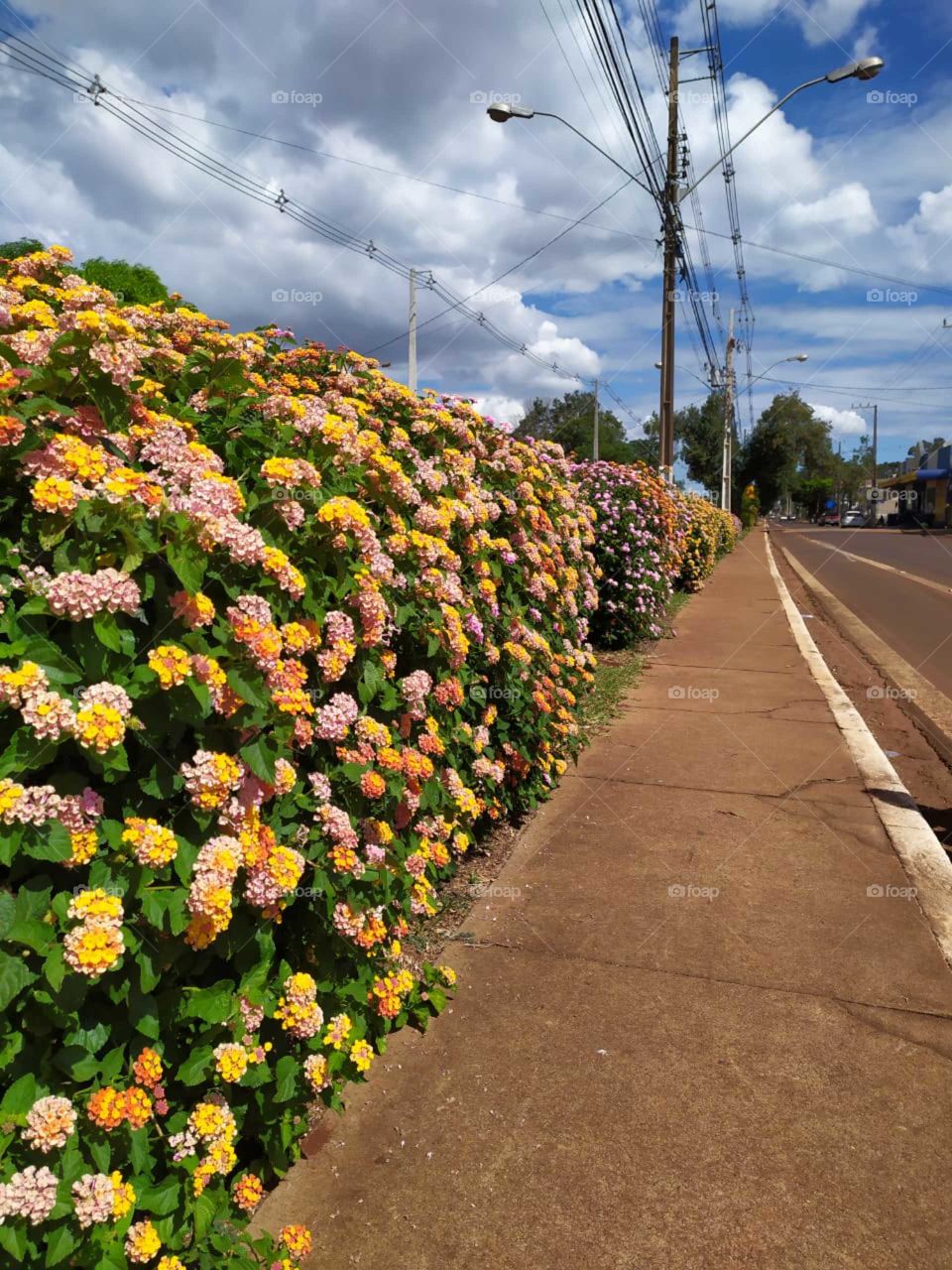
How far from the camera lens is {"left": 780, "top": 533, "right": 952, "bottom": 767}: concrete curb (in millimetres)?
6890

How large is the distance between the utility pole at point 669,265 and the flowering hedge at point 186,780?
46.2 ft

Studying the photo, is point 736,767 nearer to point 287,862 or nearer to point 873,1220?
point 873,1220

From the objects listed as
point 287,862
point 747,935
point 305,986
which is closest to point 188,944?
point 287,862

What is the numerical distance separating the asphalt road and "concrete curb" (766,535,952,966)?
105 inches

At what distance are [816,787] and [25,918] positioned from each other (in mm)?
4526

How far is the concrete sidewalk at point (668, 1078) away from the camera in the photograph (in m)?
2.12

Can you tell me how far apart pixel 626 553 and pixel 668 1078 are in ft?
23.3

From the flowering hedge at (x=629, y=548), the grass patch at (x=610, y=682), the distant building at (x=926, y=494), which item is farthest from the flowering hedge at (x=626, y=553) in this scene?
the distant building at (x=926, y=494)

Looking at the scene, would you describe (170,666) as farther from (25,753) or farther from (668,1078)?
(668,1078)

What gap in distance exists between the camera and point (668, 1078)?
2.63 metres

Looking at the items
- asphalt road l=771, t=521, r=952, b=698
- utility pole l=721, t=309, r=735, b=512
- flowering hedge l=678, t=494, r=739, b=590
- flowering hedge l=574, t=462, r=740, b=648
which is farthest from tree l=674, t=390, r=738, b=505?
flowering hedge l=574, t=462, r=740, b=648

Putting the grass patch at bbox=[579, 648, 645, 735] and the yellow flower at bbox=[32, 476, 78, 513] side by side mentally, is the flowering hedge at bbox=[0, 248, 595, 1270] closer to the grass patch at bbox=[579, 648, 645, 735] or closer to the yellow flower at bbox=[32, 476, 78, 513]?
the yellow flower at bbox=[32, 476, 78, 513]

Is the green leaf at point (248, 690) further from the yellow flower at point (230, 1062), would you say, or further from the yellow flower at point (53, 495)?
the yellow flower at point (230, 1062)

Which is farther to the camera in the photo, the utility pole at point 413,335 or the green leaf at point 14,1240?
the utility pole at point 413,335
